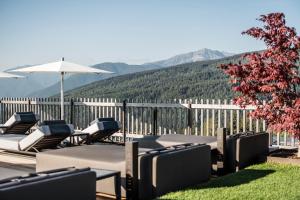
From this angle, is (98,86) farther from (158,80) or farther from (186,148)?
(186,148)

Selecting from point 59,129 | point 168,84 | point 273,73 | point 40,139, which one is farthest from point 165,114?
point 168,84

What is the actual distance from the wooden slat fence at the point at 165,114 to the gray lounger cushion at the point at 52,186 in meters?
6.53

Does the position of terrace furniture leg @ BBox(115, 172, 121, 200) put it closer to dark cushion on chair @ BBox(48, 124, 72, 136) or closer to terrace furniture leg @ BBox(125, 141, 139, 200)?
terrace furniture leg @ BBox(125, 141, 139, 200)

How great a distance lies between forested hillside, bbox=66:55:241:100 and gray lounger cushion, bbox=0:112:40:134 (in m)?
49.2

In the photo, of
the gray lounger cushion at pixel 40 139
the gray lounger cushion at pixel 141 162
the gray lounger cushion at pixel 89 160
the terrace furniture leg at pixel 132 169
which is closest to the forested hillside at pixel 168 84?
the gray lounger cushion at pixel 40 139

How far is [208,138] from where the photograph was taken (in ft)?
29.2

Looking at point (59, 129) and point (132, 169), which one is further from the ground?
point (59, 129)

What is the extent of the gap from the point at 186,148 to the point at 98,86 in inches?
3375

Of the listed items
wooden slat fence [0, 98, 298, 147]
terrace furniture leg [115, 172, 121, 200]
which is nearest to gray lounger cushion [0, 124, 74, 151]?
terrace furniture leg [115, 172, 121, 200]

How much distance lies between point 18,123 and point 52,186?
23.0 ft

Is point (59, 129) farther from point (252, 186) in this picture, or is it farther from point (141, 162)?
point (252, 186)

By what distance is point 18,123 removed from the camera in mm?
11211

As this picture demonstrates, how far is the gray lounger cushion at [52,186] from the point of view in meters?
4.23

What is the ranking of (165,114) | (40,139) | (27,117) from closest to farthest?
(40,139), (27,117), (165,114)
